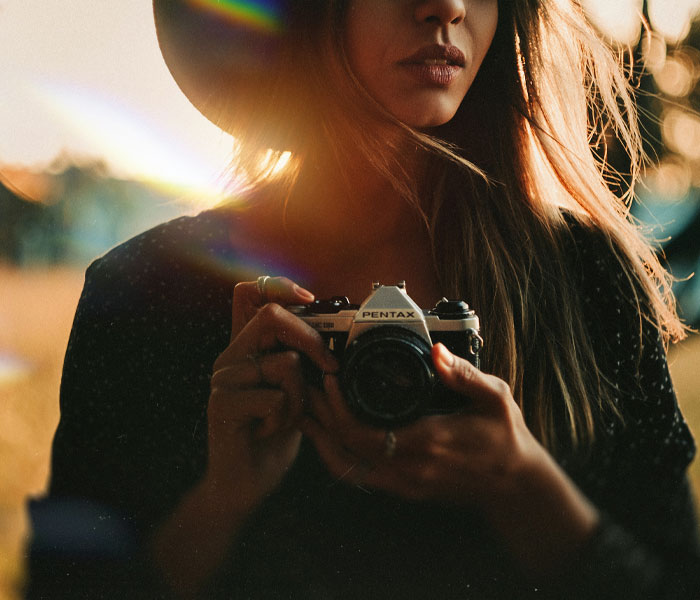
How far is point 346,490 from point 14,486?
40 cm

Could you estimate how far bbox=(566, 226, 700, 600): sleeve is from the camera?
0.49 metres

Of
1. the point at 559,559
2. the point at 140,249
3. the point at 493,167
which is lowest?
the point at 559,559

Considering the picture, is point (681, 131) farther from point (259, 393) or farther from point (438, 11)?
point (259, 393)

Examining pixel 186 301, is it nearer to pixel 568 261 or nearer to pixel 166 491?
pixel 166 491

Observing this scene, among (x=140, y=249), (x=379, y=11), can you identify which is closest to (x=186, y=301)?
(x=140, y=249)

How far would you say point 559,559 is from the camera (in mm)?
479

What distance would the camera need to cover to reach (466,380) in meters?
0.39

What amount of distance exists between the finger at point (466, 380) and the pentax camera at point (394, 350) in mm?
14

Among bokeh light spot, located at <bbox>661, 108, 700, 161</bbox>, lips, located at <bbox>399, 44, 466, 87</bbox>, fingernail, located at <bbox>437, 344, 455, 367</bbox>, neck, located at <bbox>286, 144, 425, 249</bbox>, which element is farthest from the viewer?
bokeh light spot, located at <bbox>661, 108, 700, 161</bbox>

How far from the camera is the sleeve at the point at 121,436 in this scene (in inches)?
21.2

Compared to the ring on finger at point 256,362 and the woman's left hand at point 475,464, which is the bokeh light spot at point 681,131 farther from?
the ring on finger at point 256,362

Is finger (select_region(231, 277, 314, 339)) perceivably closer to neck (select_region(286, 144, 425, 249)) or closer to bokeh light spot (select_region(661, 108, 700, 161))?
neck (select_region(286, 144, 425, 249))

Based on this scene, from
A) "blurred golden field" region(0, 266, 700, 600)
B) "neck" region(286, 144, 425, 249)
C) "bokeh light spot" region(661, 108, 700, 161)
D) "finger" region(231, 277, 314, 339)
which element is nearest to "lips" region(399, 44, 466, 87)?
"neck" region(286, 144, 425, 249)

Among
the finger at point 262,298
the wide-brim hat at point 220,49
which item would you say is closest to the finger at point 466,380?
the finger at point 262,298
